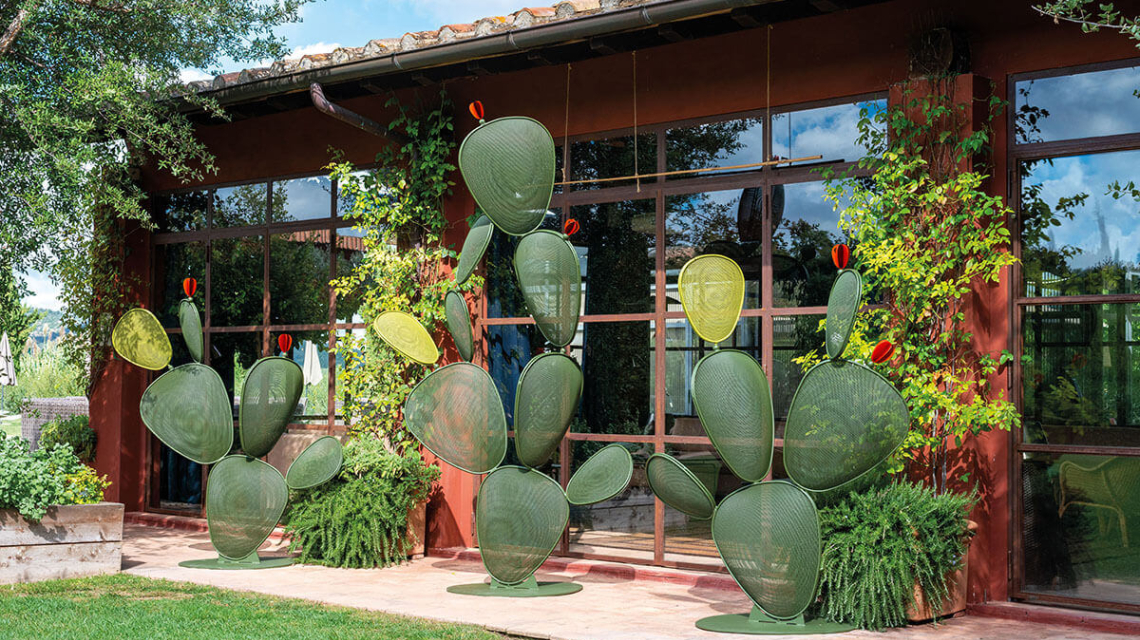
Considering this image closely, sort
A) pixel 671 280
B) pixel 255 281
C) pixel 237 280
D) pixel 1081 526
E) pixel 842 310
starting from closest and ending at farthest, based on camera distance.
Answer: pixel 842 310
pixel 1081 526
pixel 671 280
pixel 255 281
pixel 237 280

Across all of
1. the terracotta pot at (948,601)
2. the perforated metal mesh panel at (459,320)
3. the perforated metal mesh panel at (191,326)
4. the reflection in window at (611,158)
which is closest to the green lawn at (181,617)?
the perforated metal mesh panel at (459,320)

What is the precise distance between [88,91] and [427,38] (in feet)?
6.84

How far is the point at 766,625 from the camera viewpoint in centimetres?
495

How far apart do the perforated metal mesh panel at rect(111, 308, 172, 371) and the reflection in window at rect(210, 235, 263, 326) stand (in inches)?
48.5

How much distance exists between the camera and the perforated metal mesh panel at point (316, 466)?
22.2ft

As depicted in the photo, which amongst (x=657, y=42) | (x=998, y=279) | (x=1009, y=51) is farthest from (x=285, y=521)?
(x=1009, y=51)

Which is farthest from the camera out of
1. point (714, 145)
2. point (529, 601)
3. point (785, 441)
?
point (714, 145)

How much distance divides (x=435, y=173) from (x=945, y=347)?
11.5 ft

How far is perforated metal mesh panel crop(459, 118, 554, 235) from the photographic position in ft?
18.9

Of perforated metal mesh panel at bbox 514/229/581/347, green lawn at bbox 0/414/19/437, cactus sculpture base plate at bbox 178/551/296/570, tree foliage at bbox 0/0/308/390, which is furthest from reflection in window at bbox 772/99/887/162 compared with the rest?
green lawn at bbox 0/414/19/437

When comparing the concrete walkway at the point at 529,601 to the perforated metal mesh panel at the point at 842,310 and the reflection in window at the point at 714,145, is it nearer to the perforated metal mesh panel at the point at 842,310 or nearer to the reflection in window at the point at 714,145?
the perforated metal mesh panel at the point at 842,310

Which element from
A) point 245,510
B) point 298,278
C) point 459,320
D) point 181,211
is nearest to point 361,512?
point 245,510

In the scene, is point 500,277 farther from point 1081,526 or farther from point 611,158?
point 1081,526

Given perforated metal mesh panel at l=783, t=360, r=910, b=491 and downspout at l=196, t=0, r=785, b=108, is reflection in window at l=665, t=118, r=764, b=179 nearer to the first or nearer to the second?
downspout at l=196, t=0, r=785, b=108
